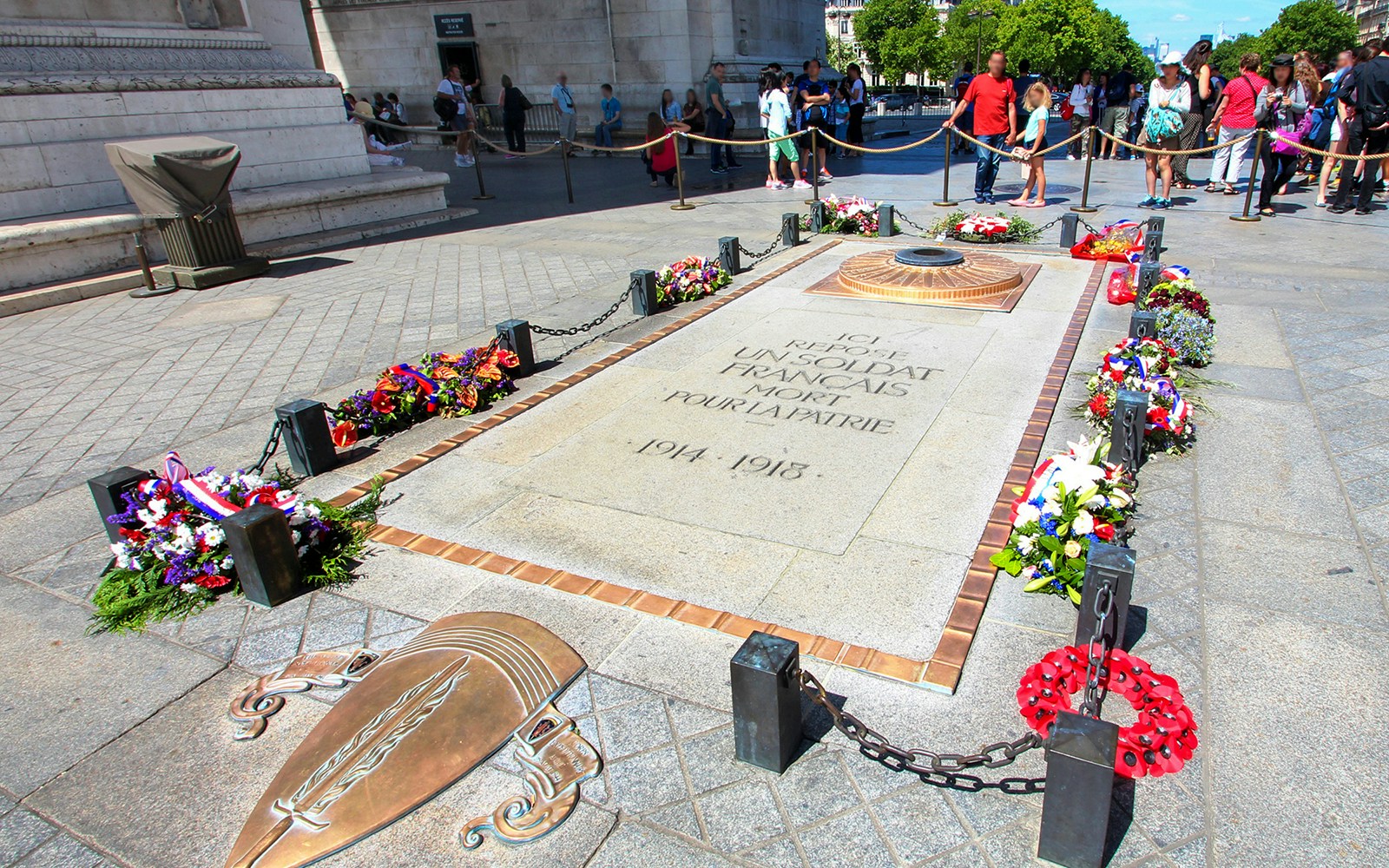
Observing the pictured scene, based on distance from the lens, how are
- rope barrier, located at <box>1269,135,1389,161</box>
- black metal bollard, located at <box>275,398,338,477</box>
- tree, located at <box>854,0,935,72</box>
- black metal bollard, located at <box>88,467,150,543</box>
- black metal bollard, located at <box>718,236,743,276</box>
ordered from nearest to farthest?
black metal bollard, located at <box>88,467,150,543</box> < black metal bollard, located at <box>275,398,338,477</box> < black metal bollard, located at <box>718,236,743,276</box> < rope barrier, located at <box>1269,135,1389,161</box> < tree, located at <box>854,0,935,72</box>

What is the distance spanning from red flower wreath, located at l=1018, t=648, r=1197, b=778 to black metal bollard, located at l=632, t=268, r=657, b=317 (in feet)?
18.8

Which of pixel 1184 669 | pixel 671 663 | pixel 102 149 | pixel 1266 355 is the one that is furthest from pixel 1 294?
pixel 1266 355

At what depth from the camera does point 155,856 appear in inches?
105

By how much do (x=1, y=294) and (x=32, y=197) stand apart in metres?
1.52

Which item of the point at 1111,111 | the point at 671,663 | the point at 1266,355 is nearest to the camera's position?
the point at 671,663

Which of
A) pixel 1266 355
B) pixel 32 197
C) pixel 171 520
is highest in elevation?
pixel 32 197

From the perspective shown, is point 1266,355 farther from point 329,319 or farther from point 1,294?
point 1,294

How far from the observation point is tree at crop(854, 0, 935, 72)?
7762 centimetres

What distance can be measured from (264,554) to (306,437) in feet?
4.67

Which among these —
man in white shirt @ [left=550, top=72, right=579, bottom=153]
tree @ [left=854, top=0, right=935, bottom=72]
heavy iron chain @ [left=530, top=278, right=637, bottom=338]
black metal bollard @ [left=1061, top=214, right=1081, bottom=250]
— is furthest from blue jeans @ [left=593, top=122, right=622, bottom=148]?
tree @ [left=854, top=0, right=935, bottom=72]

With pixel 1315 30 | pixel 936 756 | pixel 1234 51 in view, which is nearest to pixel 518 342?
pixel 936 756

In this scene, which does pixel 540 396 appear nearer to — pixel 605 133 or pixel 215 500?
pixel 215 500

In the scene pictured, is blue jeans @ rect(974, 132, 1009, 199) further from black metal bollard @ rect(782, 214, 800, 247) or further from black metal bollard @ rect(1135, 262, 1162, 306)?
black metal bollard @ rect(1135, 262, 1162, 306)

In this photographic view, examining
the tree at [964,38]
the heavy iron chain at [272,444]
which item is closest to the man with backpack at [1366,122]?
the heavy iron chain at [272,444]
